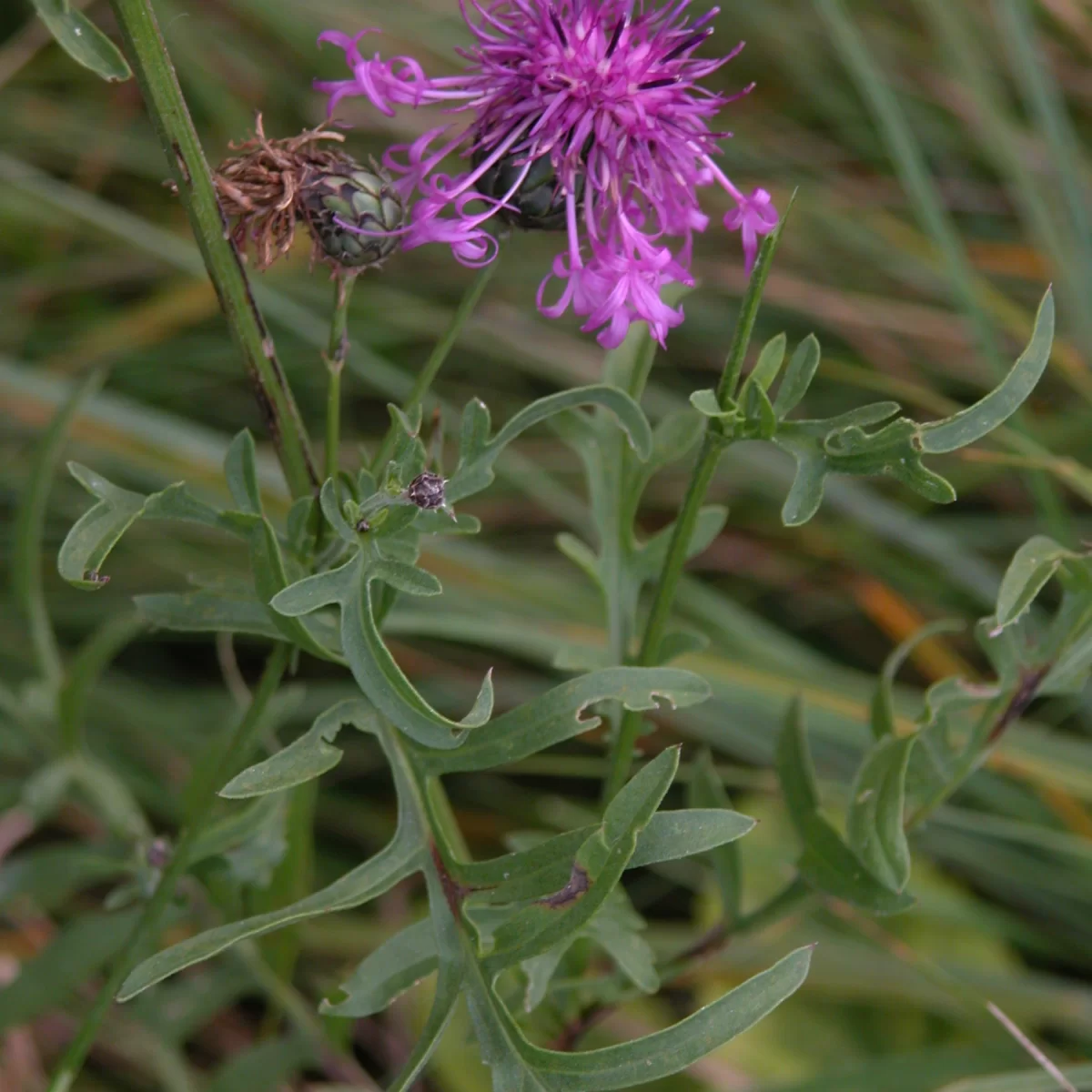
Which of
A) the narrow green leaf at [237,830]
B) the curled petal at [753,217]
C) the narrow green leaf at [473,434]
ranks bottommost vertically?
the narrow green leaf at [237,830]

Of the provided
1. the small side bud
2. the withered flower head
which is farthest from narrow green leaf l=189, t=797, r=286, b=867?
the withered flower head

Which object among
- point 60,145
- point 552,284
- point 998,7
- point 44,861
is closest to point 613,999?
point 44,861

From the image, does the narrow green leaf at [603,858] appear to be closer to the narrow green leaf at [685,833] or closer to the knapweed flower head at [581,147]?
the narrow green leaf at [685,833]

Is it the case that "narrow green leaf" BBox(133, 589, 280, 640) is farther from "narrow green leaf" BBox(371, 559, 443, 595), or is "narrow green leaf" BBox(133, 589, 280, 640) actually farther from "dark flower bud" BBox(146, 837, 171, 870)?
"dark flower bud" BBox(146, 837, 171, 870)

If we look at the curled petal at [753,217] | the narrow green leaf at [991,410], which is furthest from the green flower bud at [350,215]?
the narrow green leaf at [991,410]

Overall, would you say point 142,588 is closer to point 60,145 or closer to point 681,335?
point 60,145

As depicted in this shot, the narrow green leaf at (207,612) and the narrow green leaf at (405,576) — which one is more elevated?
the narrow green leaf at (405,576)

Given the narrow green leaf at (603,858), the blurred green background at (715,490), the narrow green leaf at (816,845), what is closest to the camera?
the narrow green leaf at (603,858)

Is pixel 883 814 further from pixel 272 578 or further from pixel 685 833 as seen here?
pixel 272 578
